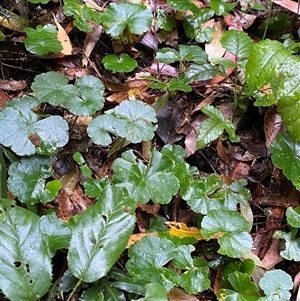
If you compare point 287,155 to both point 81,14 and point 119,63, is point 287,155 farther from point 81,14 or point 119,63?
point 81,14

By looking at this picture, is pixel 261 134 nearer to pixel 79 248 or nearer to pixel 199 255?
pixel 199 255

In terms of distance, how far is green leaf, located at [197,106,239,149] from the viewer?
5.75 feet

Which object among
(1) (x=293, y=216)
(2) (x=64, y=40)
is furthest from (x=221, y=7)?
(1) (x=293, y=216)

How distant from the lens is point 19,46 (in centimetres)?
207

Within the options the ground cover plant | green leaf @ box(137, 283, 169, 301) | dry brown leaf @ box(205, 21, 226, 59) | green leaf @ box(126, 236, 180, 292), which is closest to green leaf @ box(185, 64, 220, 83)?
the ground cover plant

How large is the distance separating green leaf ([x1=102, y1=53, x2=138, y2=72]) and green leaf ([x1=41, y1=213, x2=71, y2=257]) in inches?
29.0

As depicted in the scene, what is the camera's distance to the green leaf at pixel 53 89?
1698 mm

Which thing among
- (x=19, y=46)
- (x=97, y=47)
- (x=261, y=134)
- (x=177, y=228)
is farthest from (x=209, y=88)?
(x=19, y=46)

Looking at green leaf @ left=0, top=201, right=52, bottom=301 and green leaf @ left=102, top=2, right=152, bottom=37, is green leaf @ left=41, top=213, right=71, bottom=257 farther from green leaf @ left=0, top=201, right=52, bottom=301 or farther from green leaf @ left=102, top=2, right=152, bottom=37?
green leaf @ left=102, top=2, right=152, bottom=37

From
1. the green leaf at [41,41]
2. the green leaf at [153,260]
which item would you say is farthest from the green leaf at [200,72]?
the green leaf at [153,260]

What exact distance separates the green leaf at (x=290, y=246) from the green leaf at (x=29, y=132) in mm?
834

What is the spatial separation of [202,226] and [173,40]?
1.04 meters

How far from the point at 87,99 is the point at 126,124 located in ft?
0.58

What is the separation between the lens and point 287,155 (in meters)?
1.76
